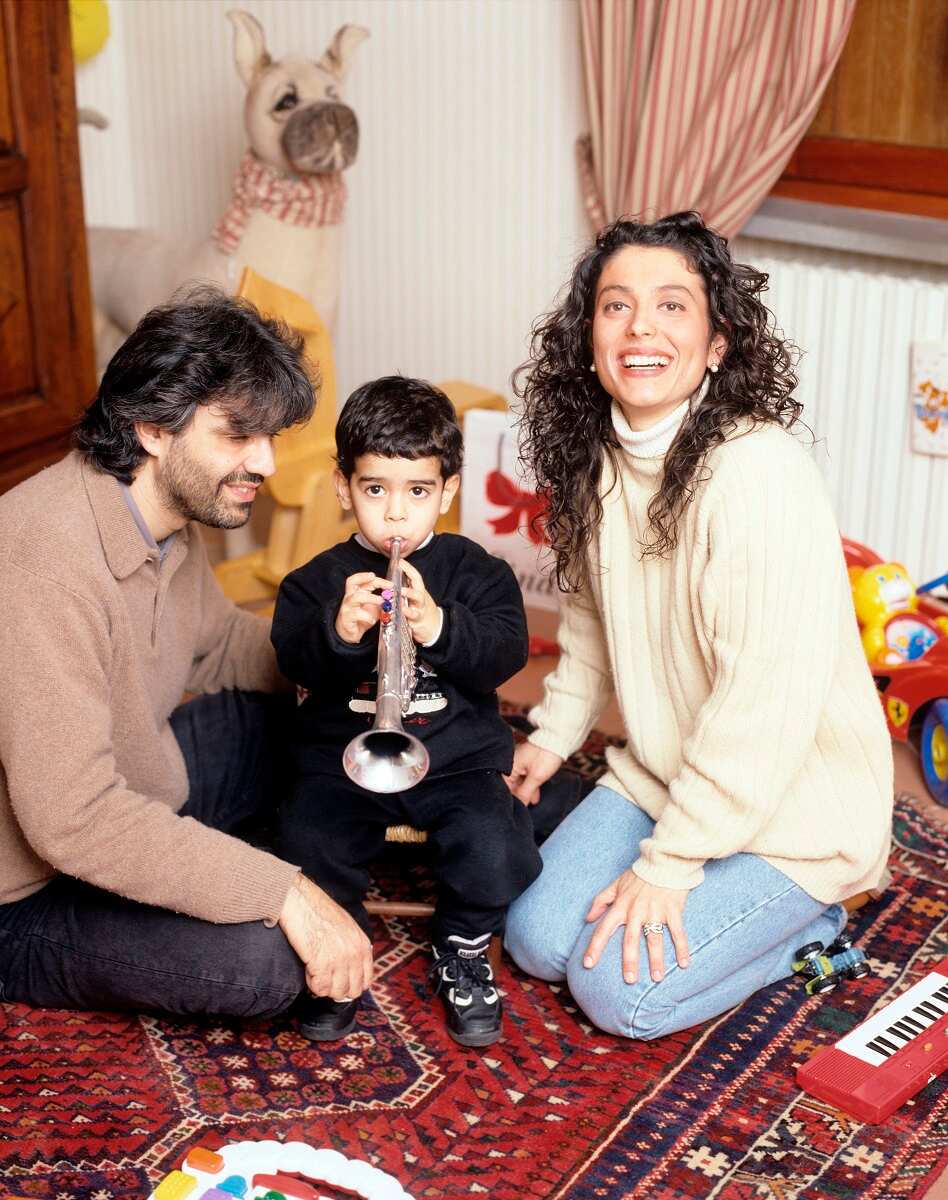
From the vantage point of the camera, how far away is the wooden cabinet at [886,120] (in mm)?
3094

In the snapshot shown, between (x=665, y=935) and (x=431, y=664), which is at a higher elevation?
(x=431, y=664)

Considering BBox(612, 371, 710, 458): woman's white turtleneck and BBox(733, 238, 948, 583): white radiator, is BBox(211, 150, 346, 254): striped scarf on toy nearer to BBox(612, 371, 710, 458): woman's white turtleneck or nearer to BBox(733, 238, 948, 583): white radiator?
BBox(733, 238, 948, 583): white radiator

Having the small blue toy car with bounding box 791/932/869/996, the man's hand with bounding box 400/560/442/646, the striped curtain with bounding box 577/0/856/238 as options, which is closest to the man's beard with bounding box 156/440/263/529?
the man's hand with bounding box 400/560/442/646

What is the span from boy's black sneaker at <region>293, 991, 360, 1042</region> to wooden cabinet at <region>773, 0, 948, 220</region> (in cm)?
205

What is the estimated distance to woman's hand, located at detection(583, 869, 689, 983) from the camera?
6.51ft

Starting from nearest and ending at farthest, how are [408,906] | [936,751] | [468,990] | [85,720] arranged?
[85,720], [468,990], [408,906], [936,751]

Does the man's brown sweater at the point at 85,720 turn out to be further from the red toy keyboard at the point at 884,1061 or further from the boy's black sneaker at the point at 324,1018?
the red toy keyboard at the point at 884,1061

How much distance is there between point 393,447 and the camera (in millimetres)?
1987

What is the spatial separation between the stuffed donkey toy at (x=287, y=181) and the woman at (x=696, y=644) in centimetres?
150

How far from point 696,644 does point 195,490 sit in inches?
27.9

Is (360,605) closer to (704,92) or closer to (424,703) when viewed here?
(424,703)

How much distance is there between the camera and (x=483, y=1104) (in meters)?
1.94

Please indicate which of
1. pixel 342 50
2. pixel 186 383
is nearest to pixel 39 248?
pixel 342 50

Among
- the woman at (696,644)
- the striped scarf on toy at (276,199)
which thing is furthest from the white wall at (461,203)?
the woman at (696,644)
